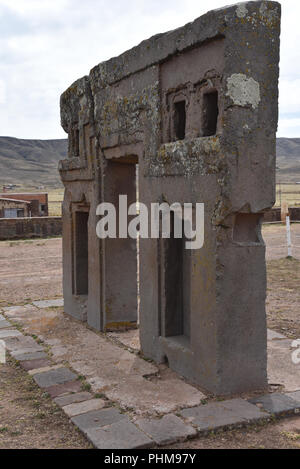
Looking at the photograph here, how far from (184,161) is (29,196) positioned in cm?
2526

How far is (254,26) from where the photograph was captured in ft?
15.3

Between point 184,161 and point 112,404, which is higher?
point 184,161

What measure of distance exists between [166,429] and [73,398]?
1.25 m

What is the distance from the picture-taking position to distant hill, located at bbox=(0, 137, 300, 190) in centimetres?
→ 10584

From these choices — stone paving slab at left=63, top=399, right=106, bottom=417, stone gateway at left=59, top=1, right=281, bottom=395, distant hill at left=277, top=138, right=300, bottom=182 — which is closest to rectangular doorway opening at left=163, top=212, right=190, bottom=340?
stone gateway at left=59, top=1, right=281, bottom=395

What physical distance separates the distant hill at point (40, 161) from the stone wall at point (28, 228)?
75.9m

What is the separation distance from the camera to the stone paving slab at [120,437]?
4098mm

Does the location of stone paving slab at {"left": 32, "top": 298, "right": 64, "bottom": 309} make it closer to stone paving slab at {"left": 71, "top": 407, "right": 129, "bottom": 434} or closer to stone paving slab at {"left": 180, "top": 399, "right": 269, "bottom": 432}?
stone paving slab at {"left": 71, "top": 407, "right": 129, "bottom": 434}

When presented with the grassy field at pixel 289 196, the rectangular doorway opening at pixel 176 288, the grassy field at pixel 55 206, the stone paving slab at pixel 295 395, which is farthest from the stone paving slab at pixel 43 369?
the grassy field at pixel 289 196

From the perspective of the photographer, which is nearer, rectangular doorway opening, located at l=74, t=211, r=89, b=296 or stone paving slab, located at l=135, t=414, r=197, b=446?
stone paving slab, located at l=135, t=414, r=197, b=446

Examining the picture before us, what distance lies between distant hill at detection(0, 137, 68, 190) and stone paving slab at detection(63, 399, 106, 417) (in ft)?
313
